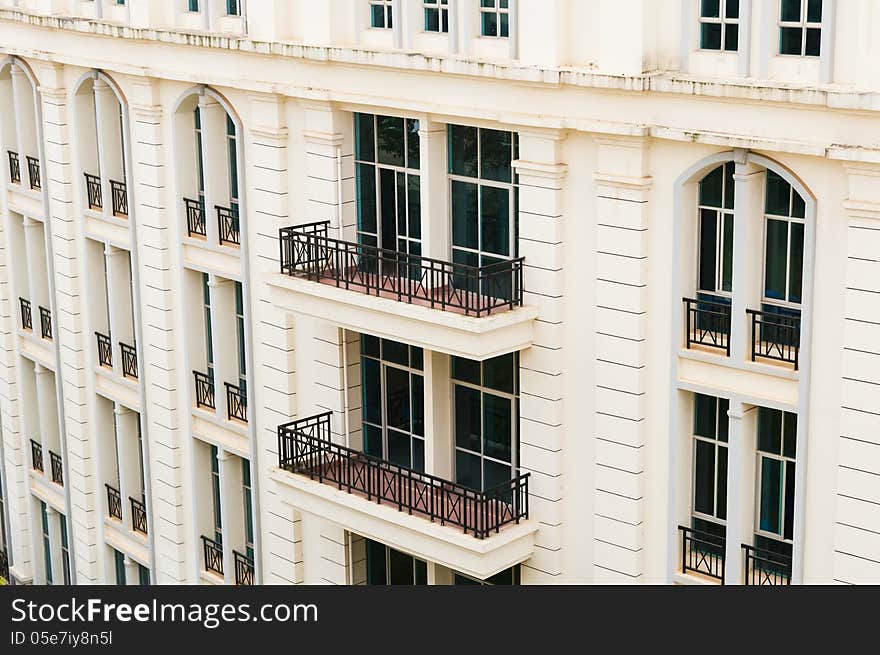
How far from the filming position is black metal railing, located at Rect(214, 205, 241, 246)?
28219 millimetres

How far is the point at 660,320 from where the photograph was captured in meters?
21.5

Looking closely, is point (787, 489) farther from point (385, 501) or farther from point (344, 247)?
point (344, 247)

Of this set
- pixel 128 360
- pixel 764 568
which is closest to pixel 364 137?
pixel 128 360

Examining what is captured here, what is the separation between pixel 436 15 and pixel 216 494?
37.0 ft

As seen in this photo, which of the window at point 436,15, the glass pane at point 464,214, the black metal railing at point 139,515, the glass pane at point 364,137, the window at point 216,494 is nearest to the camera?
the window at point 436,15

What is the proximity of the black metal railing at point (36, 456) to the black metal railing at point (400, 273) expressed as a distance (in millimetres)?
13280

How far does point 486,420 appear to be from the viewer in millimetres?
24781

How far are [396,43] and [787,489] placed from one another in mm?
8718

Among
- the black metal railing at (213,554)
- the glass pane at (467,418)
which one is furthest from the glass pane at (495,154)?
the black metal railing at (213,554)

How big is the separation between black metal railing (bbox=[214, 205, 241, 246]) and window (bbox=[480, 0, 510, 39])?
23.4 ft

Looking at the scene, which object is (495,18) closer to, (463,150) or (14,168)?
(463,150)

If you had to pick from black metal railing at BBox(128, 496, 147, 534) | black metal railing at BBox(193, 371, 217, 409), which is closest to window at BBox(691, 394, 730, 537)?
black metal railing at BBox(193, 371, 217, 409)

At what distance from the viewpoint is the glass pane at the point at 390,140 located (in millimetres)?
24891

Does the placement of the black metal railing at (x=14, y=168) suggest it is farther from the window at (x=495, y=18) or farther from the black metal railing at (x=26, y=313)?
the window at (x=495, y=18)
